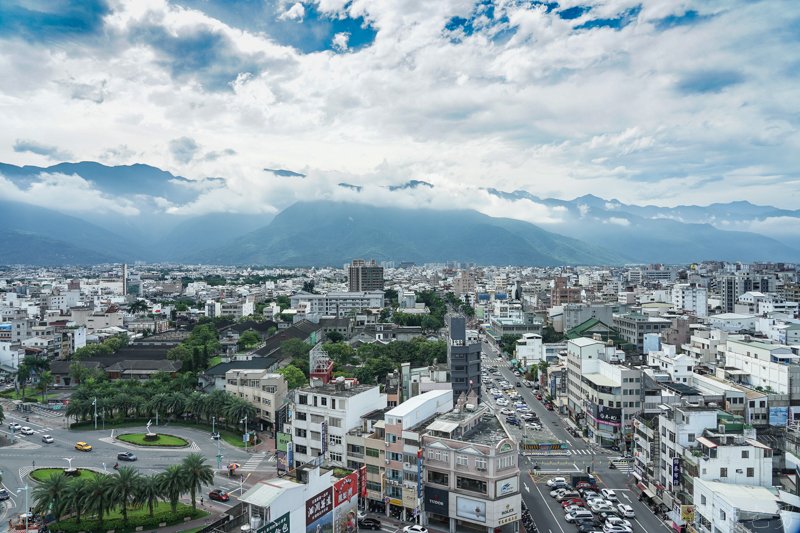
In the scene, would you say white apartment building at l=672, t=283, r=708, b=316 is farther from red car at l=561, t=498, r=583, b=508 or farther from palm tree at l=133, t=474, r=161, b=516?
palm tree at l=133, t=474, r=161, b=516

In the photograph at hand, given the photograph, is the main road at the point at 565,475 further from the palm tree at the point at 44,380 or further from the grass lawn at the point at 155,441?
the palm tree at the point at 44,380

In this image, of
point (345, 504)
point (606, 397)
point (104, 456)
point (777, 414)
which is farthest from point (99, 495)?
point (777, 414)

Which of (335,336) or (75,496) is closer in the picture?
(75,496)

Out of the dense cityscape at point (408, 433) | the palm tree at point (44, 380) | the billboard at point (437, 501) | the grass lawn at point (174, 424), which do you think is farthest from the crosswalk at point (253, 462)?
the palm tree at point (44, 380)

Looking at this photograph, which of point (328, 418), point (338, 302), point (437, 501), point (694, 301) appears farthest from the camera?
point (338, 302)

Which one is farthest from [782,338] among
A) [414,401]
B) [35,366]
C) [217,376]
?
[35,366]

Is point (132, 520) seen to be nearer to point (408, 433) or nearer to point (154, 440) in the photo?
point (154, 440)
